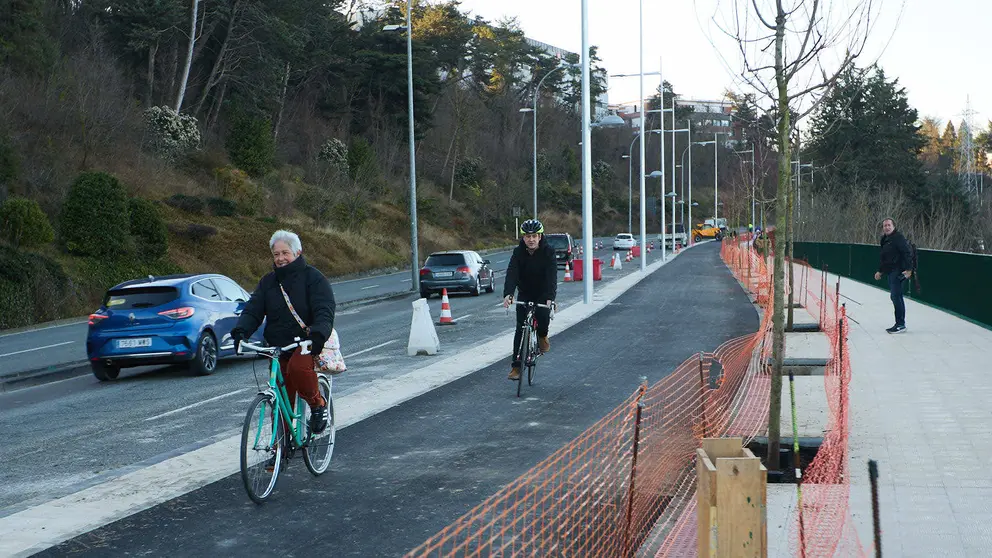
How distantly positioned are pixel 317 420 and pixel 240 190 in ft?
137

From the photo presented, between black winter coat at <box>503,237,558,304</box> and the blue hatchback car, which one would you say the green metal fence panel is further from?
the blue hatchback car

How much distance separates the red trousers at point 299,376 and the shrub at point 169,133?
40453 millimetres

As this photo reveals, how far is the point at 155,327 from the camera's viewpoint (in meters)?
14.9

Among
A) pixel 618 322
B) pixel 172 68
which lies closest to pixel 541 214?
pixel 172 68

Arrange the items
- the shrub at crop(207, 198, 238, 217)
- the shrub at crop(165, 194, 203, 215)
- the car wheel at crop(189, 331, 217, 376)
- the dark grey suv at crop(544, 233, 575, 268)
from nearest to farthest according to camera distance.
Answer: the car wheel at crop(189, 331, 217, 376) → the shrub at crop(165, 194, 203, 215) → the shrub at crop(207, 198, 238, 217) → the dark grey suv at crop(544, 233, 575, 268)

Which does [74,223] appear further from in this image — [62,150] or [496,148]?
[496,148]

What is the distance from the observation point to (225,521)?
6836 millimetres

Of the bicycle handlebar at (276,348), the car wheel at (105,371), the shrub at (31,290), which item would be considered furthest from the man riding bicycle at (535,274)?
the shrub at (31,290)

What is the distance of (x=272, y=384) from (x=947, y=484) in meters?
4.87

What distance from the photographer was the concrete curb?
6.57m

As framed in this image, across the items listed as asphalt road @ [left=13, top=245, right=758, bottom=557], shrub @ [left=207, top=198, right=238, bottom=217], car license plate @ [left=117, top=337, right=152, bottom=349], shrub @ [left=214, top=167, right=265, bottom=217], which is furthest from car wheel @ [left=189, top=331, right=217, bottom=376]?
shrub @ [left=214, top=167, right=265, bottom=217]

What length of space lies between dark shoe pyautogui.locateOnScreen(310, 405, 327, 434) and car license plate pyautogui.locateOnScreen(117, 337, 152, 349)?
25.6 feet

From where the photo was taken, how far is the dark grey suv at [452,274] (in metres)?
31.4

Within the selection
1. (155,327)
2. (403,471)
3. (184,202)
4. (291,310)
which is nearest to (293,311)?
(291,310)
